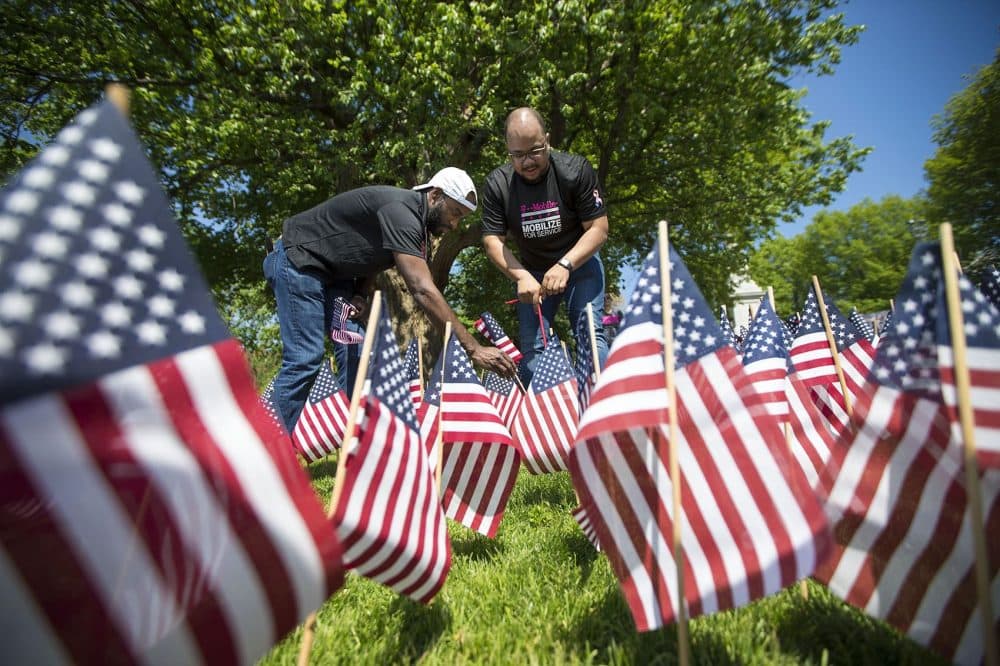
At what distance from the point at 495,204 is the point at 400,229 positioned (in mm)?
1083

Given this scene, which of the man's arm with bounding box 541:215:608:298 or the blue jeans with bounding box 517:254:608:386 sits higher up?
the man's arm with bounding box 541:215:608:298

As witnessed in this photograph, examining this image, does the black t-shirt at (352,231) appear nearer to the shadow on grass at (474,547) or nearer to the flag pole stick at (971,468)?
the shadow on grass at (474,547)

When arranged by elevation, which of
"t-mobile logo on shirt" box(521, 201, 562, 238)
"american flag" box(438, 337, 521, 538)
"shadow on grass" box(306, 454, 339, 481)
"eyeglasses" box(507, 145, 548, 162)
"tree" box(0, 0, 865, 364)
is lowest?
"shadow on grass" box(306, 454, 339, 481)

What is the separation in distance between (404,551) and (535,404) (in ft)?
8.04

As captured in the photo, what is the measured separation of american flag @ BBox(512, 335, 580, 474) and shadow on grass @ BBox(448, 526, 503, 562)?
90 centimetres

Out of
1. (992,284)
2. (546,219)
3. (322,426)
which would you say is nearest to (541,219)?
(546,219)

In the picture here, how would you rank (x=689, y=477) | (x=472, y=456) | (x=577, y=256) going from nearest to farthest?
(x=689, y=477), (x=472, y=456), (x=577, y=256)

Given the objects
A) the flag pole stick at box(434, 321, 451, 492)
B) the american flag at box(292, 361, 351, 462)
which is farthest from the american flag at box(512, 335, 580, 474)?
the american flag at box(292, 361, 351, 462)

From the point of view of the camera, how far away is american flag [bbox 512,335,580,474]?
414cm

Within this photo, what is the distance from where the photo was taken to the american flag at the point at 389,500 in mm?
1921

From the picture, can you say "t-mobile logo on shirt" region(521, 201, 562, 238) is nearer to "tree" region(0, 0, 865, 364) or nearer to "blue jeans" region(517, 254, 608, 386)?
"blue jeans" region(517, 254, 608, 386)

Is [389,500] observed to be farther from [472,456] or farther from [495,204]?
[495,204]

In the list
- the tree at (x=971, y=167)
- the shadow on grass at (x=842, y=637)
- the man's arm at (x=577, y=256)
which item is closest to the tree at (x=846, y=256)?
the tree at (x=971, y=167)

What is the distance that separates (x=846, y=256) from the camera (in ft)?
153
